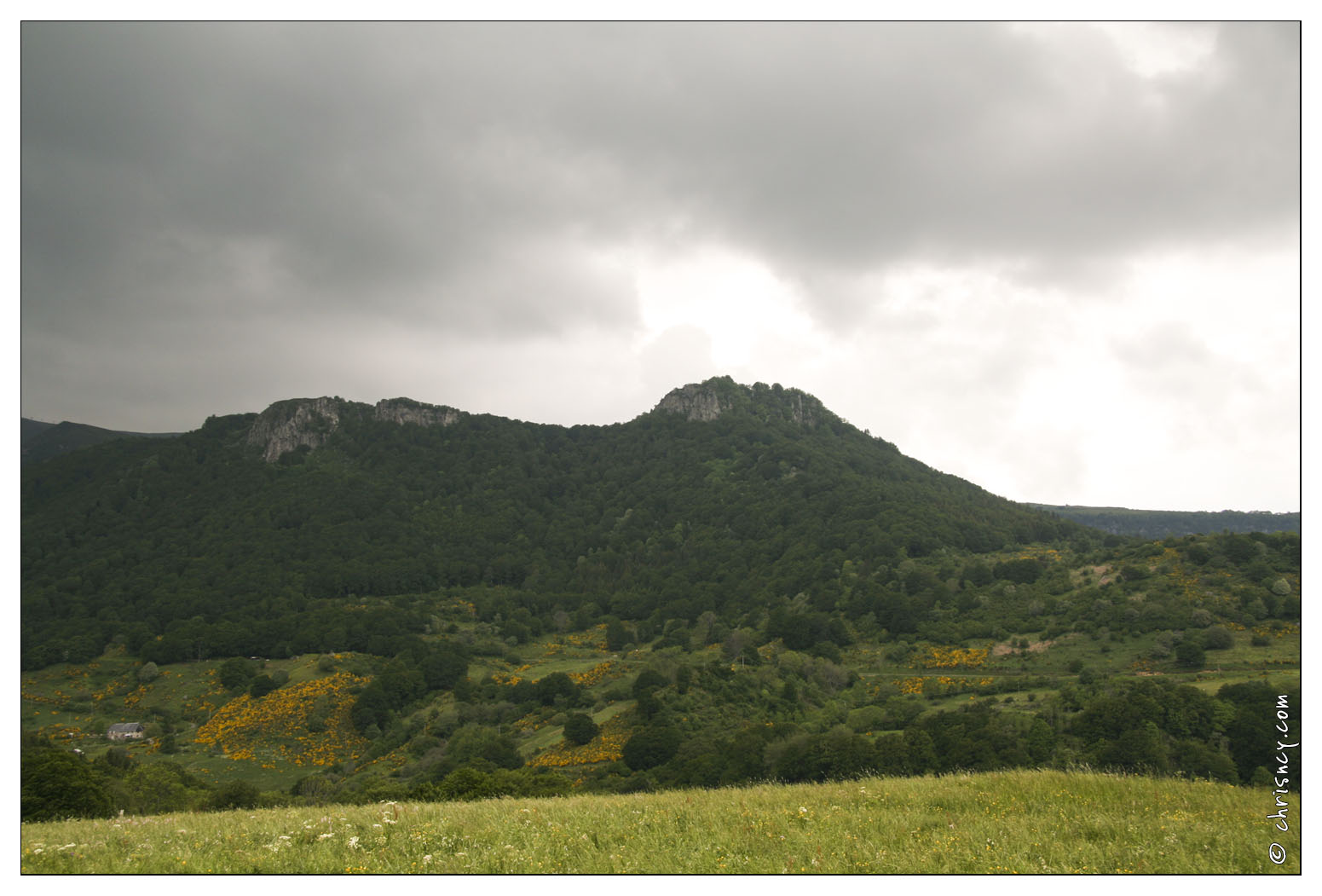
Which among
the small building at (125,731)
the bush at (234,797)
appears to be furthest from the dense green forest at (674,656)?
the small building at (125,731)

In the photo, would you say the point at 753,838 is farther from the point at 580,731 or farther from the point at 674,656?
the point at 674,656

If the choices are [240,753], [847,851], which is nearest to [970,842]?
[847,851]

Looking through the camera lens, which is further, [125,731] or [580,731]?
[125,731]

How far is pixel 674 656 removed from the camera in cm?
11694

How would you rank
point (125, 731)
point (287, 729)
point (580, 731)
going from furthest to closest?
point (287, 729) → point (125, 731) → point (580, 731)

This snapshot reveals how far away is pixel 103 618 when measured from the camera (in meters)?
153

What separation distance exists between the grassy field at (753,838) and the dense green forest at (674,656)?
33.6 ft

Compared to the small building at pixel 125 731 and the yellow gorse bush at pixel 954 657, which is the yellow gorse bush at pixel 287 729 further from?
the yellow gorse bush at pixel 954 657

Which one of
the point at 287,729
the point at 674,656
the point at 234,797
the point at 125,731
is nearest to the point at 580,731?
the point at 234,797

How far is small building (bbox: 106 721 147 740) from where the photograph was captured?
87.3 meters

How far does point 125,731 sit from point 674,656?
7948cm

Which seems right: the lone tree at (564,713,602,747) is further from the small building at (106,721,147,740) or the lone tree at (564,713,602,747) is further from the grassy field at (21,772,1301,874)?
the small building at (106,721,147,740)

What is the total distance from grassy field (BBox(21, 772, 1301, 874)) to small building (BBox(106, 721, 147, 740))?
323ft

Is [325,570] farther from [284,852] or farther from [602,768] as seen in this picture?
[284,852]
